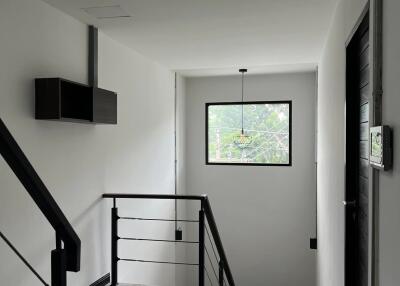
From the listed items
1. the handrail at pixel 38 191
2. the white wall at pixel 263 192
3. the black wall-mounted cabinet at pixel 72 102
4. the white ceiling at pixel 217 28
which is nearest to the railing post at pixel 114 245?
the black wall-mounted cabinet at pixel 72 102

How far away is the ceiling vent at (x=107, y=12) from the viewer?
253cm

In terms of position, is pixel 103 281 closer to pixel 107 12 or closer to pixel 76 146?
pixel 76 146

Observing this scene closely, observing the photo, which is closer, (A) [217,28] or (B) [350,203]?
(B) [350,203]

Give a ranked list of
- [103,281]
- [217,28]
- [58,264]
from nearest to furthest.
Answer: [58,264]
[217,28]
[103,281]

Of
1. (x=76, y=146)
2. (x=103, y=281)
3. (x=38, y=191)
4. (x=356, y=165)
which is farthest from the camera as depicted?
(x=103, y=281)

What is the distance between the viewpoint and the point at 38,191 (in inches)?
50.4

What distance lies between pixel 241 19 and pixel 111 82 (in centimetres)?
128

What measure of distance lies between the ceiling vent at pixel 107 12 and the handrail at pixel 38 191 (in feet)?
5.32

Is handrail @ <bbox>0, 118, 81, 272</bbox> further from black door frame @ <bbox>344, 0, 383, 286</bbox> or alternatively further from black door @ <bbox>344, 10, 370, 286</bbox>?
black door @ <bbox>344, 10, 370, 286</bbox>

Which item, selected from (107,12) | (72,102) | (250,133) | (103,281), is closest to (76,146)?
(72,102)

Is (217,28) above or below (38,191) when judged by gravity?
above

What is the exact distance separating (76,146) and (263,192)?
3.45 meters

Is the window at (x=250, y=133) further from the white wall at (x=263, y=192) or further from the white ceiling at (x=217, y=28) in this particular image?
the white ceiling at (x=217, y=28)

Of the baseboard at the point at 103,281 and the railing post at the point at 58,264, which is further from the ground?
the railing post at the point at 58,264
